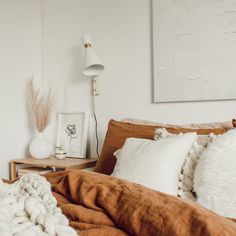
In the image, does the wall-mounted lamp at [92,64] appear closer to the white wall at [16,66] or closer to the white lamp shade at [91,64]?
the white lamp shade at [91,64]

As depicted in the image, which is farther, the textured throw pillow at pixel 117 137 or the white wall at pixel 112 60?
the white wall at pixel 112 60

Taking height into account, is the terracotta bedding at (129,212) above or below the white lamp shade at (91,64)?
below

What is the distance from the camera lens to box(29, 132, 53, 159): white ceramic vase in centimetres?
278

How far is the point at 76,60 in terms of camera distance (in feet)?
9.64

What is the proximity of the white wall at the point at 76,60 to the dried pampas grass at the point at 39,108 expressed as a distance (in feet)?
0.29

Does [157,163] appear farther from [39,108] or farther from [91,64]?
[39,108]

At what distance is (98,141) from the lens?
2820mm

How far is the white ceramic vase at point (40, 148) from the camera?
9.12ft

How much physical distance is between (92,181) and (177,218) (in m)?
0.42

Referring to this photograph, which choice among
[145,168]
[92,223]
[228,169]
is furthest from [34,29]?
[92,223]

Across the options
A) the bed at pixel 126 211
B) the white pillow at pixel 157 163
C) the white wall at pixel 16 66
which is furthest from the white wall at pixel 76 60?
the bed at pixel 126 211

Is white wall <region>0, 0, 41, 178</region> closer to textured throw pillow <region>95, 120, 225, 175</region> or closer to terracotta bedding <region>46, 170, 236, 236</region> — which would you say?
textured throw pillow <region>95, 120, 225, 175</region>

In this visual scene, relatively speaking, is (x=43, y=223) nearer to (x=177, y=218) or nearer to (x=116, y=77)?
(x=177, y=218)

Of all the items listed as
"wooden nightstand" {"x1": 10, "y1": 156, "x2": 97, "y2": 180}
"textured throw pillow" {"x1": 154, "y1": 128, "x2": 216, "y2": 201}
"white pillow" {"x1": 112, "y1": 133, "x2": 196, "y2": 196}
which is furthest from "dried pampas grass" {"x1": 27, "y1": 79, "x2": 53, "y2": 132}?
"textured throw pillow" {"x1": 154, "y1": 128, "x2": 216, "y2": 201}
